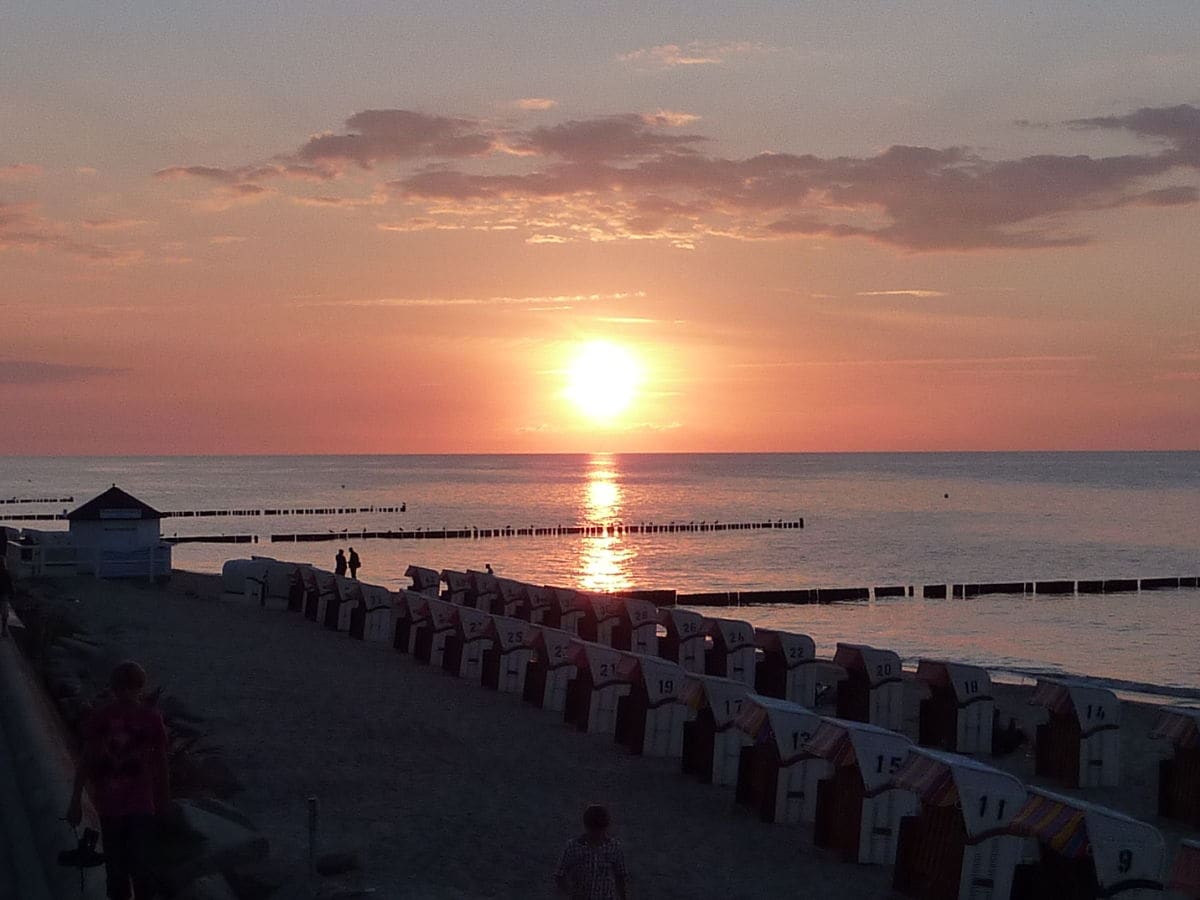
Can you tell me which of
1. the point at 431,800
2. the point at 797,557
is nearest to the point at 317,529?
the point at 797,557

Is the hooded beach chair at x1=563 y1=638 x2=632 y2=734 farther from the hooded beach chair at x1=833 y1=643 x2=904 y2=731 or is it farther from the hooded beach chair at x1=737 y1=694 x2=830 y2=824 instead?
the hooded beach chair at x1=737 y1=694 x2=830 y2=824

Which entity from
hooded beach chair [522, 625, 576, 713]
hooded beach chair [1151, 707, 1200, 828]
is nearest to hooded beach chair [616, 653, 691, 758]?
hooded beach chair [522, 625, 576, 713]

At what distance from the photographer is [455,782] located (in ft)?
60.0

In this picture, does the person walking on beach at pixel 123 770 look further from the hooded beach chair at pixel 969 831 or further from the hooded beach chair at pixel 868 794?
the hooded beach chair at pixel 868 794

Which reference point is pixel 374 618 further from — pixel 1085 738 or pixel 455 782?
pixel 1085 738

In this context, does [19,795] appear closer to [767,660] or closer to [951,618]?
[767,660]

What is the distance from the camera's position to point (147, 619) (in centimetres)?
3275

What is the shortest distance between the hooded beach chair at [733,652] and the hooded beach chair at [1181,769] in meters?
9.68

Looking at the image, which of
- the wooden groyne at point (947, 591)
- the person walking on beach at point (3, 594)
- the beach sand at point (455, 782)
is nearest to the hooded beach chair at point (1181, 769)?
the beach sand at point (455, 782)

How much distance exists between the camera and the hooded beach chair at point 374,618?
33.8m

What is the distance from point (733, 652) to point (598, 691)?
16.7 feet

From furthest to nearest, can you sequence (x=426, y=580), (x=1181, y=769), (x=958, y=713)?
(x=426, y=580)
(x=958, y=713)
(x=1181, y=769)

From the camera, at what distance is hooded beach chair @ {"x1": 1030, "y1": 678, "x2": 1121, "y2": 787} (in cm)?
2070

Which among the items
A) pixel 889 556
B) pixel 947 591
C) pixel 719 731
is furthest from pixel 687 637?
pixel 889 556
